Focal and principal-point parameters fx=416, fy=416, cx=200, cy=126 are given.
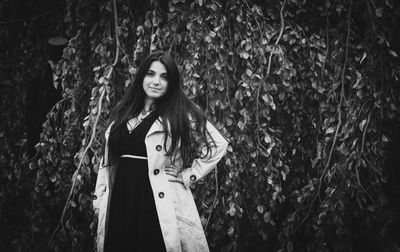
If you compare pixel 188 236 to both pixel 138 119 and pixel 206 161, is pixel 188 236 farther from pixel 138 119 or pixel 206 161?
pixel 138 119

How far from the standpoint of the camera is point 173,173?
6.87 ft

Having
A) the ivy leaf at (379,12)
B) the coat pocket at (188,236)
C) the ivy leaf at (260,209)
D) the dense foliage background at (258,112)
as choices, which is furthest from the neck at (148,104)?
the ivy leaf at (379,12)

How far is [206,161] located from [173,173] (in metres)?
0.18

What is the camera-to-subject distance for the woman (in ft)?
6.46

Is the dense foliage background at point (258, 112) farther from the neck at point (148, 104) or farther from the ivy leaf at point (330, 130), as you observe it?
the neck at point (148, 104)

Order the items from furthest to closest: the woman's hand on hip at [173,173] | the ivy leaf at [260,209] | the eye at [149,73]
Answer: the ivy leaf at [260,209] < the eye at [149,73] < the woman's hand on hip at [173,173]

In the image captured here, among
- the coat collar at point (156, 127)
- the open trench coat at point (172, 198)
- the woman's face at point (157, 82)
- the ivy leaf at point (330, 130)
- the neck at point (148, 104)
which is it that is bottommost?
the open trench coat at point (172, 198)

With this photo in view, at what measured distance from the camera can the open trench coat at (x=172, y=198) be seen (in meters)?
1.94

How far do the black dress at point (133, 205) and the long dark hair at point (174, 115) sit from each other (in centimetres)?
9

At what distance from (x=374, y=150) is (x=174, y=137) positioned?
1057 millimetres

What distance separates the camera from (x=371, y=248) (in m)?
2.37

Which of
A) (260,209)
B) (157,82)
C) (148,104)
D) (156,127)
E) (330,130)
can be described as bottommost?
(260,209)

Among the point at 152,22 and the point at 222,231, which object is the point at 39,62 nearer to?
the point at 152,22

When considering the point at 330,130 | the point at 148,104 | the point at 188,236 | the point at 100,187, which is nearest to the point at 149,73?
the point at 148,104
